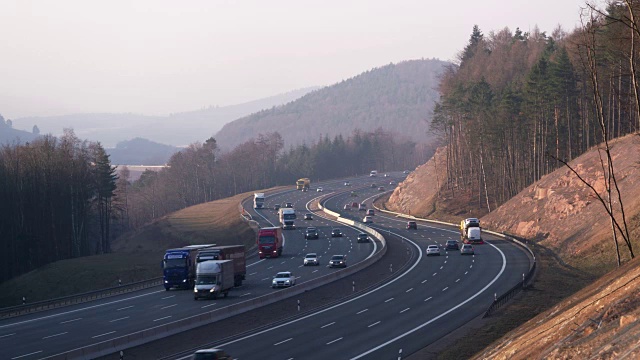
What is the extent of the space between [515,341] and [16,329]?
105 feet

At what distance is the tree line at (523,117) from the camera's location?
92.4 meters

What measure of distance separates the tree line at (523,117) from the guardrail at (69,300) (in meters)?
43.2

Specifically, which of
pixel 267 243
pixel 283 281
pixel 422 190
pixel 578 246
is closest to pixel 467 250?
pixel 578 246

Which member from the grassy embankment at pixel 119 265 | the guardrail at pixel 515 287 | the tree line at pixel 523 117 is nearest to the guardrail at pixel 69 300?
the grassy embankment at pixel 119 265

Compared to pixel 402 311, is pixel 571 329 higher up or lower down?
higher up

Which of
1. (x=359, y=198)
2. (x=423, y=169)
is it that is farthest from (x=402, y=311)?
(x=359, y=198)

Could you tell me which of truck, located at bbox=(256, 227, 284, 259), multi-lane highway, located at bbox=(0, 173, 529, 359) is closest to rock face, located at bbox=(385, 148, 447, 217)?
truck, located at bbox=(256, 227, 284, 259)

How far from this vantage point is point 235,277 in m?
64.9

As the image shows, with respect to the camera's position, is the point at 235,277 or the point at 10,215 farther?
the point at 10,215

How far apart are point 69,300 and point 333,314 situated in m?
22.6

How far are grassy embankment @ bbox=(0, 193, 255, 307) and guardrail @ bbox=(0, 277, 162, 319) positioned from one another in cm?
1456

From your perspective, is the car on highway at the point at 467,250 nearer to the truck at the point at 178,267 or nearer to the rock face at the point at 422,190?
the truck at the point at 178,267

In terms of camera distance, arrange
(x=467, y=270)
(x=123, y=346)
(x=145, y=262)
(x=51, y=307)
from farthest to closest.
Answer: (x=145, y=262) < (x=467, y=270) < (x=51, y=307) < (x=123, y=346)

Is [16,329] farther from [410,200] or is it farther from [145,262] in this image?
[410,200]
